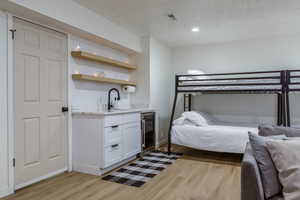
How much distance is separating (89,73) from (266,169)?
2.99 m

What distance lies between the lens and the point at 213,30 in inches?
161

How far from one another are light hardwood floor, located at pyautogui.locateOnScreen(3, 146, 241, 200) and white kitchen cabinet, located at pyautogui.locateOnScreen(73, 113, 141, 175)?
0.62 ft

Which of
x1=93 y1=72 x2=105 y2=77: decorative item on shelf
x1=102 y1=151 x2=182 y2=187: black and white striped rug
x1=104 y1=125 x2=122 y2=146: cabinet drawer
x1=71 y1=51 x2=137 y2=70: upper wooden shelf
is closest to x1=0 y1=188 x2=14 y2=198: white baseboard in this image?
x1=102 y1=151 x2=182 y2=187: black and white striped rug

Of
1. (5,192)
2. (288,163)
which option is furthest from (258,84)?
(5,192)

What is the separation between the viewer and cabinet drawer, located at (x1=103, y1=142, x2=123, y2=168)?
300 cm

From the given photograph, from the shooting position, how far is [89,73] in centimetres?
356

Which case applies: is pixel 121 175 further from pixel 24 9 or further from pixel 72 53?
pixel 24 9

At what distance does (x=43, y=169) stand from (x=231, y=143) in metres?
2.91

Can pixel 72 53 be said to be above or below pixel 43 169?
above

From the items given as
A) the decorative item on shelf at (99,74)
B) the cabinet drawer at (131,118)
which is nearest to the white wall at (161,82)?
the cabinet drawer at (131,118)

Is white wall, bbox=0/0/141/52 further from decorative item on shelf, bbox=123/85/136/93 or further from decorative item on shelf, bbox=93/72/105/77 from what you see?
decorative item on shelf, bbox=123/85/136/93

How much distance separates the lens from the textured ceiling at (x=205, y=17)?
2.93 metres

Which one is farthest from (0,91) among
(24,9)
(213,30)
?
(213,30)

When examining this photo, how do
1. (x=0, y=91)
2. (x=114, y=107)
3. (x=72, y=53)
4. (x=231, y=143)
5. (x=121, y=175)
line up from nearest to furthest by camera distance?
(x=0, y=91) → (x=121, y=175) → (x=72, y=53) → (x=231, y=143) → (x=114, y=107)
